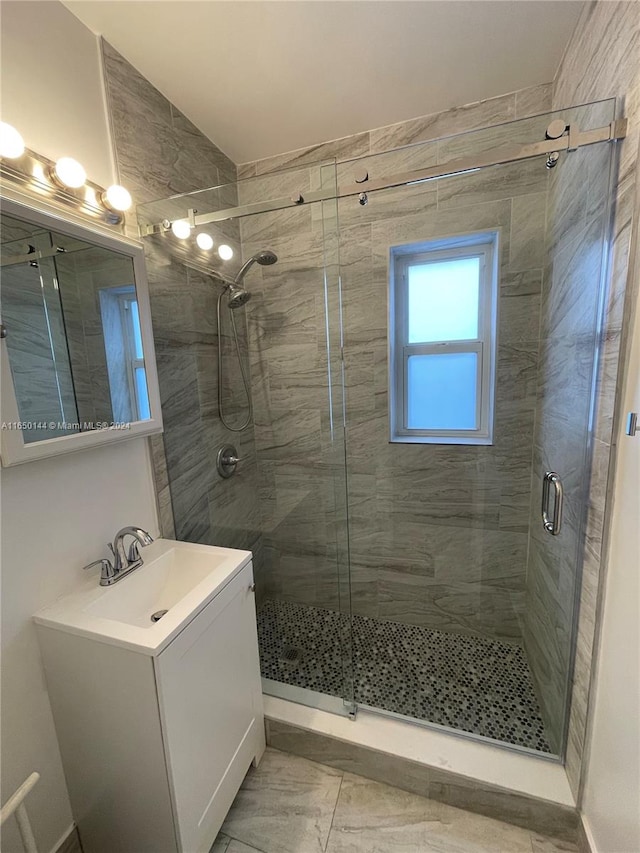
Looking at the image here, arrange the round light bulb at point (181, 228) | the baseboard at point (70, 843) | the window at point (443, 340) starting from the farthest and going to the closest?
1. the window at point (443, 340)
2. the round light bulb at point (181, 228)
3. the baseboard at point (70, 843)

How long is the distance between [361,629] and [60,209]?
2.35m

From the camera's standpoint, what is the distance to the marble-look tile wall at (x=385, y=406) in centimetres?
167

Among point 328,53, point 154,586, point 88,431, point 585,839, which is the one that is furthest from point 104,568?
point 328,53

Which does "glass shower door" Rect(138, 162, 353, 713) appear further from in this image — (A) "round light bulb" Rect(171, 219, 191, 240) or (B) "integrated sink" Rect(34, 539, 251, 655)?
(B) "integrated sink" Rect(34, 539, 251, 655)

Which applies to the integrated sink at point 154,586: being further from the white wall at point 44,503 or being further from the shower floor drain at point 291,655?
the shower floor drain at point 291,655

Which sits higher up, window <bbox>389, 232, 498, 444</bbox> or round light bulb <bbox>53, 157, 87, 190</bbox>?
round light bulb <bbox>53, 157, 87, 190</bbox>

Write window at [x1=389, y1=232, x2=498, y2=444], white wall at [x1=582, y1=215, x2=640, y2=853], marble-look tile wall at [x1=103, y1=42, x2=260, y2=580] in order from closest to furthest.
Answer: white wall at [x1=582, y1=215, x2=640, y2=853]
marble-look tile wall at [x1=103, y1=42, x2=260, y2=580]
window at [x1=389, y1=232, x2=498, y2=444]

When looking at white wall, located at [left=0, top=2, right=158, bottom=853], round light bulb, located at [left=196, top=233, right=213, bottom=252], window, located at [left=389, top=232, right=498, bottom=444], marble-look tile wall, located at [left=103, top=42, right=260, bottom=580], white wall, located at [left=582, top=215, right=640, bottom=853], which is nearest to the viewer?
white wall, located at [left=582, top=215, right=640, bottom=853]

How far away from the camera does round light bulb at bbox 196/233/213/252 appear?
165cm

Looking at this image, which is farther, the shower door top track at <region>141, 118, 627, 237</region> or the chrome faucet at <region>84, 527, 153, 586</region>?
the chrome faucet at <region>84, 527, 153, 586</region>

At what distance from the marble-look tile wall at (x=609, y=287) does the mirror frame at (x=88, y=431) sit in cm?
149

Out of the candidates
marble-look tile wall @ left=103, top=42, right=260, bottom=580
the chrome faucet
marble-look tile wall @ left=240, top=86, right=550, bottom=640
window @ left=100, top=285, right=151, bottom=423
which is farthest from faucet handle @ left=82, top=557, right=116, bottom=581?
marble-look tile wall @ left=240, top=86, right=550, bottom=640

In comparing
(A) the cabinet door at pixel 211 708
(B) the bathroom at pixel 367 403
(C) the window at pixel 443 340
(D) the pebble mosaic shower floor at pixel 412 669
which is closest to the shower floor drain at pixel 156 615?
(B) the bathroom at pixel 367 403

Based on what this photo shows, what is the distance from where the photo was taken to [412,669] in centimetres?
178
